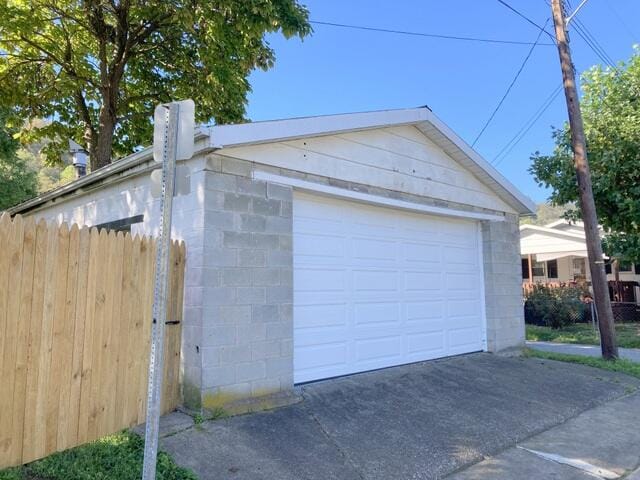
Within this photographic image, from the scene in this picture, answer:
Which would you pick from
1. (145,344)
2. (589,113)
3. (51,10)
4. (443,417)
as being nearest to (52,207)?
(145,344)

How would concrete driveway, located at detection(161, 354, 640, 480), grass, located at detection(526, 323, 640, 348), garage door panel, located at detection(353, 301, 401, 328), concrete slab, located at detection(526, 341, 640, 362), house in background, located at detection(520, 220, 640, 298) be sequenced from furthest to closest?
house in background, located at detection(520, 220, 640, 298) < grass, located at detection(526, 323, 640, 348) < concrete slab, located at detection(526, 341, 640, 362) < garage door panel, located at detection(353, 301, 401, 328) < concrete driveway, located at detection(161, 354, 640, 480)

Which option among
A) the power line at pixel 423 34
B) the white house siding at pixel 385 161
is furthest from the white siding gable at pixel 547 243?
the white house siding at pixel 385 161

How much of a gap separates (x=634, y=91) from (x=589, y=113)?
1092 millimetres

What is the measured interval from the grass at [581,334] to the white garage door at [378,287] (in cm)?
529

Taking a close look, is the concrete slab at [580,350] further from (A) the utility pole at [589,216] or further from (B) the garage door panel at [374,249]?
(B) the garage door panel at [374,249]

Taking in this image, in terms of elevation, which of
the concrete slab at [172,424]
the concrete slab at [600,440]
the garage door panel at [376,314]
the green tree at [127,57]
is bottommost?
the concrete slab at [600,440]

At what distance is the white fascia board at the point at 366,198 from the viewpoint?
18.3 feet

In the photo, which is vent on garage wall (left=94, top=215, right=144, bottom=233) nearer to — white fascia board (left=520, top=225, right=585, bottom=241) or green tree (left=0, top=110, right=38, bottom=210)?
green tree (left=0, top=110, right=38, bottom=210)

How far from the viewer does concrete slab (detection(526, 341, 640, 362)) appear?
9.94 meters

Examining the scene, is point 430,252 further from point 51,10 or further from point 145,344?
point 51,10

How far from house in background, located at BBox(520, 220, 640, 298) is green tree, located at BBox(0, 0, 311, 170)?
14410 millimetres

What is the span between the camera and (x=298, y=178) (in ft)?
19.2

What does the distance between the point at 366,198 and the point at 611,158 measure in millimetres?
8248

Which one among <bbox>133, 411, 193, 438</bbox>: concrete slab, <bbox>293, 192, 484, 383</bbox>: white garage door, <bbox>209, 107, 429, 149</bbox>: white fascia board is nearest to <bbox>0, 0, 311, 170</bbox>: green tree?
<bbox>209, 107, 429, 149</bbox>: white fascia board
